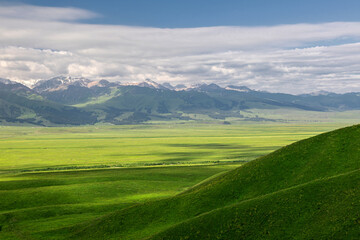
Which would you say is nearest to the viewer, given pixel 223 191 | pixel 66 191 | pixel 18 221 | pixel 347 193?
pixel 347 193

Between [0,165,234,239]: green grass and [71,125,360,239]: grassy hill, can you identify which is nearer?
[71,125,360,239]: grassy hill

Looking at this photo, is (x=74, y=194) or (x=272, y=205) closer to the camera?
(x=272, y=205)

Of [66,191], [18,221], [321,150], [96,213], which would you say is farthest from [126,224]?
[66,191]

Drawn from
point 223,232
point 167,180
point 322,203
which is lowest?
point 167,180

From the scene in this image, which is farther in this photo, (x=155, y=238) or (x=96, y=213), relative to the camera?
(x=96, y=213)

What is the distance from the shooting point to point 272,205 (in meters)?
53.4

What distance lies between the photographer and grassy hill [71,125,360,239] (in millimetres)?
47562

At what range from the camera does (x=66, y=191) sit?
116 metres

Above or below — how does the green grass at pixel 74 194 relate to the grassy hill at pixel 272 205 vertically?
below

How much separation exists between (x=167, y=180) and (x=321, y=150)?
7519 centimetres

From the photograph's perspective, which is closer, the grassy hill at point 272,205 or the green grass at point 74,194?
the grassy hill at point 272,205

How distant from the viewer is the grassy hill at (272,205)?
1873 inches

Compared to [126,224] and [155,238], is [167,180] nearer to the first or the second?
[126,224]

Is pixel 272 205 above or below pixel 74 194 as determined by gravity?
above
